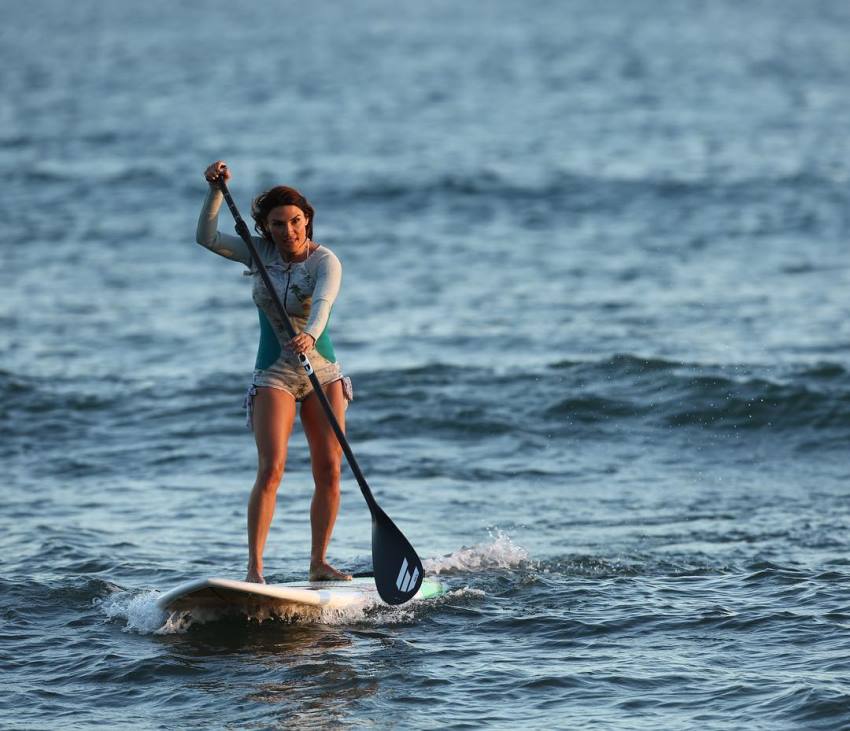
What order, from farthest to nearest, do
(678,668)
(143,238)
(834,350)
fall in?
(143,238)
(834,350)
(678,668)

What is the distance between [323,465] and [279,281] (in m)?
1.09

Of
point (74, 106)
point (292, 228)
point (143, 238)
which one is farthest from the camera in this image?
point (74, 106)

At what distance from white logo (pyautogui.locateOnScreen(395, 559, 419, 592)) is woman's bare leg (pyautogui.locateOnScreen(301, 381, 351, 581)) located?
580 millimetres

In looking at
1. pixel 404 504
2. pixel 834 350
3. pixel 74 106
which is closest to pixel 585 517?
pixel 404 504

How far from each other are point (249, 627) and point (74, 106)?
35.7 m

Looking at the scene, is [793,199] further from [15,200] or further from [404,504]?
[404,504]

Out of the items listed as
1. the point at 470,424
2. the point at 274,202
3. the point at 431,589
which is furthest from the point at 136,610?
the point at 470,424

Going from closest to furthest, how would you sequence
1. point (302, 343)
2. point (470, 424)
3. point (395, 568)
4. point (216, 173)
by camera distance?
point (302, 343) → point (216, 173) → point (395, 568) → point (470, 424)

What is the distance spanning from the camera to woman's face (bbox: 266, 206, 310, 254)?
7.68 meters

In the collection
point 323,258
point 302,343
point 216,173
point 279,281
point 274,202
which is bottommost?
point 302,343

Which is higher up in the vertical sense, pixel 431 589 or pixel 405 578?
pixel 405 578

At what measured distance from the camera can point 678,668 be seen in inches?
279

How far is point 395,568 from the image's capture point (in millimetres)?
7898

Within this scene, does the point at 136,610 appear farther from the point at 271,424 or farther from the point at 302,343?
the point at 302,343
